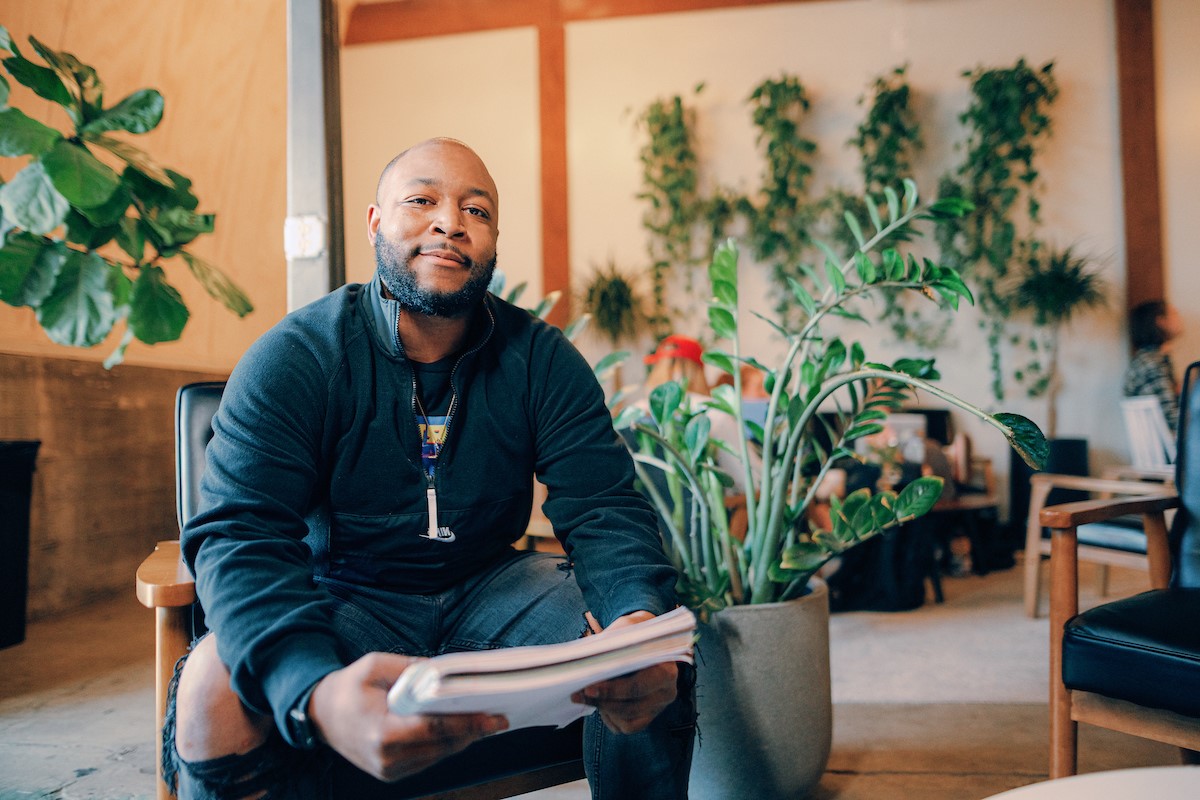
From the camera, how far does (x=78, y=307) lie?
122cm

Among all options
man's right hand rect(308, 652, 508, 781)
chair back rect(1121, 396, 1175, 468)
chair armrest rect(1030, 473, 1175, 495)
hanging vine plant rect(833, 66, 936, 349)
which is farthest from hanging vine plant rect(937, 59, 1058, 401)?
man's right hand rect(308, 652, 508, 781)

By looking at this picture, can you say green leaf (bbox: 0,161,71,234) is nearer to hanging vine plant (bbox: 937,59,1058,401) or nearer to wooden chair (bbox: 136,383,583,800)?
wooden chair (bbox: 136,383,583,800)

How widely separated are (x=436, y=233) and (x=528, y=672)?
761mm

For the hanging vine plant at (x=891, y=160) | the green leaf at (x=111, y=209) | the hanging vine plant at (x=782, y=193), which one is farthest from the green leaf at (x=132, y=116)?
the hanging vine plant at (x=891, y=160)

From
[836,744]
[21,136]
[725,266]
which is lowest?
[836,744]

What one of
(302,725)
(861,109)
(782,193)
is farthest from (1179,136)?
(302,725)

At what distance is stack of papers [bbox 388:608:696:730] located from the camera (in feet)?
2.36

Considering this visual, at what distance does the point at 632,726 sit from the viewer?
0.99 meters

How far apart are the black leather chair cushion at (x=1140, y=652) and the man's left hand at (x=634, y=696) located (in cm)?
90

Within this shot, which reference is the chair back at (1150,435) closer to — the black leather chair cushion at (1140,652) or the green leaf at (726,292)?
the black leather chair cushion at (1140,652)

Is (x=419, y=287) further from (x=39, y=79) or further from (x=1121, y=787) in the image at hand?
(x=1121, y=787)

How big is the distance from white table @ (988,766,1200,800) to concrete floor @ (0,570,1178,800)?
3.21ft

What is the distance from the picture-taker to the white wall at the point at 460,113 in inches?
223

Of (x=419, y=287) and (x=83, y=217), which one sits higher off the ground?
(x=83, y=217)
